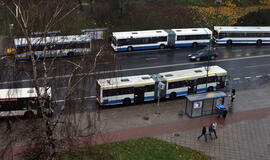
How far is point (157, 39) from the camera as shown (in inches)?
1793

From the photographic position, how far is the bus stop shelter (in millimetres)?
29438


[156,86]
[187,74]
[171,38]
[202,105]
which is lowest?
[202,105]

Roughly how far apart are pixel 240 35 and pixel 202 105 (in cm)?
2149

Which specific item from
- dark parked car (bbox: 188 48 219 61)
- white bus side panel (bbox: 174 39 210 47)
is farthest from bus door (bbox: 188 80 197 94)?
white bus side panel (bbox: 174 39 210 47)

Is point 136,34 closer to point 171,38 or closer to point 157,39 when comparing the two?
point 157,39

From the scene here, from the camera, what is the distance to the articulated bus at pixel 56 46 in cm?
1688

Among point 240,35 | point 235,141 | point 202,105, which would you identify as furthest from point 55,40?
point 240,35

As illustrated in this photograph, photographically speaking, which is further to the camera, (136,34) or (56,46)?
(136,34)

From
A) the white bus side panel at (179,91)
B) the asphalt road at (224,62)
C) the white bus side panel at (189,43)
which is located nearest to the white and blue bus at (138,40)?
the asphalt road at (224,62)

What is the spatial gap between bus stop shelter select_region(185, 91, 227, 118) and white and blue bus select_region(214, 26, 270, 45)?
A: 18904 millimetres

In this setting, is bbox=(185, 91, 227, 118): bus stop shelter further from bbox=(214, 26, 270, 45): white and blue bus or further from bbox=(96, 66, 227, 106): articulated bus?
bbox=(214, 26, 270, 45): white and blue bus

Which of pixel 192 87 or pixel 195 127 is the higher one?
pixel 192 87

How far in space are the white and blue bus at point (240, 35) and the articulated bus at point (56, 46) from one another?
30.9 m

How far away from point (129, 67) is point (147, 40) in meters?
6.95
